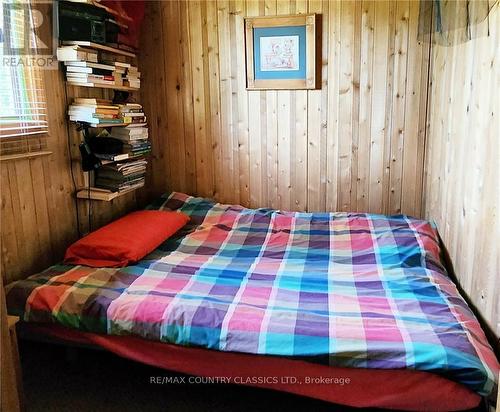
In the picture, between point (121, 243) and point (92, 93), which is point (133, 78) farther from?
point (121, 243)

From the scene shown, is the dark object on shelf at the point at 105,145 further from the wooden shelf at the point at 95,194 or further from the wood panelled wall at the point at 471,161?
the wood panelled wall at the point at 471,161

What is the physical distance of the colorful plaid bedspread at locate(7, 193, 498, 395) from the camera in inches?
62.2

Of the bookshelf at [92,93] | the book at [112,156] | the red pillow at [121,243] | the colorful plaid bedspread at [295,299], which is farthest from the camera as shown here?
the book at [112,156]

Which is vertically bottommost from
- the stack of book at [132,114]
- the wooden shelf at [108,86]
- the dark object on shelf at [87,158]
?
the dark object on shelf at [87,158]

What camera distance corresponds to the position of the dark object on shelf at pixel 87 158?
8.55 ft

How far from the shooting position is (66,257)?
2375 mm

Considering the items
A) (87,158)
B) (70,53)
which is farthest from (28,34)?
(87,158)

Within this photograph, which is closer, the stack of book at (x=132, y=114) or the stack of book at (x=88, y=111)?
the stack of book at (x=88, y=111)

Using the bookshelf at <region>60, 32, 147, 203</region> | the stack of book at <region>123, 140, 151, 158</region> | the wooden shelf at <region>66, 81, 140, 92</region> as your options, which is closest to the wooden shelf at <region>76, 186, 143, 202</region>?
the bookshelf at <region>60, 32, 147, 203</region>

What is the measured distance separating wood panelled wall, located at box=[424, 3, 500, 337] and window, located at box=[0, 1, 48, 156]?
2142 mm

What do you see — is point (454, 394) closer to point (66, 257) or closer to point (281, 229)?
point (281, 229)

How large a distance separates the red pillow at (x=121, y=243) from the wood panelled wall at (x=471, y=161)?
1614 mm

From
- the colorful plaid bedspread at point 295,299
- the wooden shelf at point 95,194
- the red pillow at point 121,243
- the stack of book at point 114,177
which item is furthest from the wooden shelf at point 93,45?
the colorful plaid bedspread at point 295,299

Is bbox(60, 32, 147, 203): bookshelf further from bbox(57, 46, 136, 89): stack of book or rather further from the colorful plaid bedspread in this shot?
the colorful plaid bedspread
